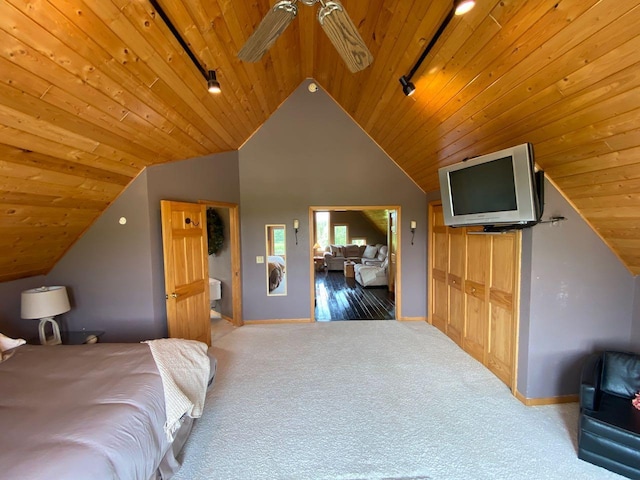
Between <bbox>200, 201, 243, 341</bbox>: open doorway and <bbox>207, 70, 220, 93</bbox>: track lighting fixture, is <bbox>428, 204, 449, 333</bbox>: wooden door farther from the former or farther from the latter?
<bbox>207, 70, 220, 93</bbox>: track lighting fixture

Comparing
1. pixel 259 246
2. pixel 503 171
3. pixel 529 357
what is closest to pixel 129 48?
pixel 503 171

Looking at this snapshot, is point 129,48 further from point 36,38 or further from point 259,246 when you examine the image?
point 259,246

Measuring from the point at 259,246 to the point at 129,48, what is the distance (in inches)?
131

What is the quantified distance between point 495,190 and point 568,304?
1277mm

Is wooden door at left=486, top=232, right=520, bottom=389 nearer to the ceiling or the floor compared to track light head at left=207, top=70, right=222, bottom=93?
nearer to the floor

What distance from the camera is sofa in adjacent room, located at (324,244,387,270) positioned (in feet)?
29.1

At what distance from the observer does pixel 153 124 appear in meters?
2.43

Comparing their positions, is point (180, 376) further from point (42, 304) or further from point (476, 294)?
point (476, 294)

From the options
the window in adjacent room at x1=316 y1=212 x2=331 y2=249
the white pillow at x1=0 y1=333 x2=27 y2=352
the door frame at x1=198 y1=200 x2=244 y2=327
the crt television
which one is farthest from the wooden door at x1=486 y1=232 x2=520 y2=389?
the window in adjacent room at x1=316 y1=212 x2=331 y2=249

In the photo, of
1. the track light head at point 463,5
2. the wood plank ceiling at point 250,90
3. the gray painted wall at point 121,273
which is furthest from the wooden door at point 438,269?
the gray painted wall at point 121,273

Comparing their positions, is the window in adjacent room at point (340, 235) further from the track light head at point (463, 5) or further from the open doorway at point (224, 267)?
the track light head at point (463, 5)

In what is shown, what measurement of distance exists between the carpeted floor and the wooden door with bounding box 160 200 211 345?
59 cm

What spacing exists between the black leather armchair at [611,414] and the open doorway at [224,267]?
4.13 metres

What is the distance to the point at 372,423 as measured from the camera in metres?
2.34
